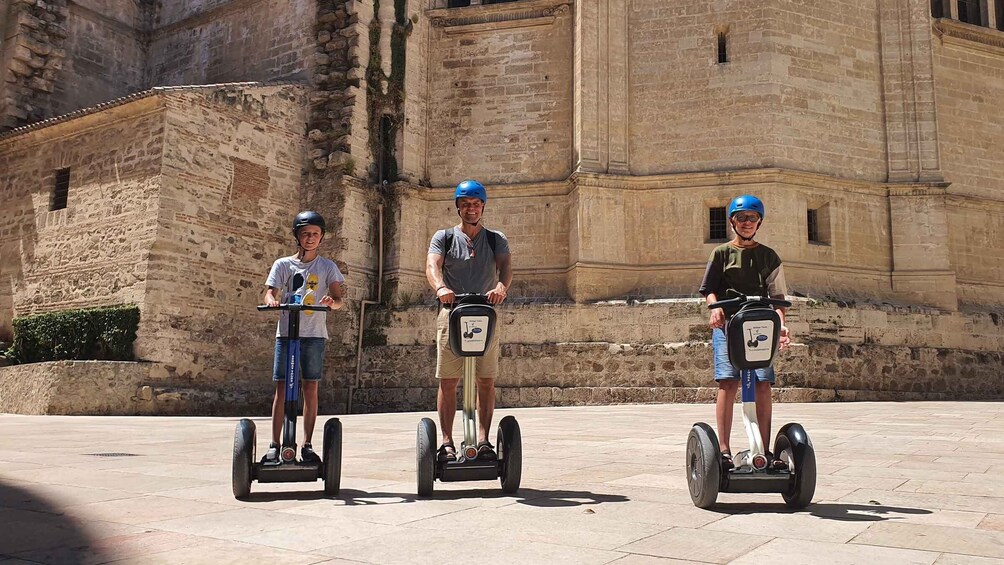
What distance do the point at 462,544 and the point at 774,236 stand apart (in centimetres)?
1389

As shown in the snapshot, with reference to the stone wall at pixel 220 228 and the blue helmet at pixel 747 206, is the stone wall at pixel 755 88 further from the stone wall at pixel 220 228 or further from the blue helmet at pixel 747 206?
the blue helmet at pixel 747 206

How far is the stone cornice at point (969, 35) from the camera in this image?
1833 centimetres

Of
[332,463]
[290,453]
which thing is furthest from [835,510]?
[290,453]

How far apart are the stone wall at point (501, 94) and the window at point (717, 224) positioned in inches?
120

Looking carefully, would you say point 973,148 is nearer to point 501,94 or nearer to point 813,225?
point 813,225

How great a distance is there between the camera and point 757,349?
4.05 meters

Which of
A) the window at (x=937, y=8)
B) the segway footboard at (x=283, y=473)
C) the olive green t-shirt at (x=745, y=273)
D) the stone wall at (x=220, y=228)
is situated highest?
the window at (x=937, y=8)

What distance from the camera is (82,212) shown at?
1579cm

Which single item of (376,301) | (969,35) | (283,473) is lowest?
(283,473)

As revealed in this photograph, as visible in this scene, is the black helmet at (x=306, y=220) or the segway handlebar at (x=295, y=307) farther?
the black helmet at (x=306, y=220)

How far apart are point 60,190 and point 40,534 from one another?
15073 mm

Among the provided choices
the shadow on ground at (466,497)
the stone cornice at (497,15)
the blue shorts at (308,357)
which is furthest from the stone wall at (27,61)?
the shadow on ground at (466,497)

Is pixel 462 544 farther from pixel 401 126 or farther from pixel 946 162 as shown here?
pixel 946 162

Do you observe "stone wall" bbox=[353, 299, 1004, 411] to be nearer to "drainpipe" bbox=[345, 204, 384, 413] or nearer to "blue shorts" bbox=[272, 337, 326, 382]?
"drainpipe" bbox=[345, 204, 384, 413]
